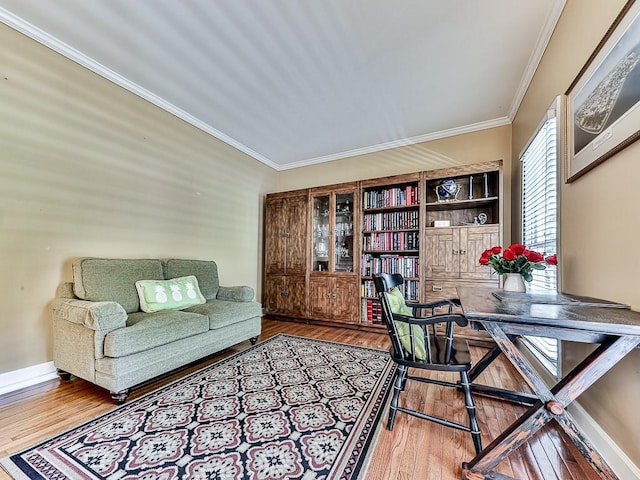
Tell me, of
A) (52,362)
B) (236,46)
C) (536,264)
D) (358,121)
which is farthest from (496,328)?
(52,362)

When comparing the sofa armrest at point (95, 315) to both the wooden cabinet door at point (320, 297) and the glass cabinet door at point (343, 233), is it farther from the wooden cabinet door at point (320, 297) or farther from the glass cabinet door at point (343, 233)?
the glass cabinet door at point (343, 233)

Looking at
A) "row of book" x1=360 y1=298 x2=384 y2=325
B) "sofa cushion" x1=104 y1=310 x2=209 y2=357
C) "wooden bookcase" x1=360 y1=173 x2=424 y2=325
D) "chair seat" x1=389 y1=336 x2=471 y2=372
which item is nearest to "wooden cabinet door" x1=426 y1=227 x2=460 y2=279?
"wooden bookcase" x1=360 y1=173 x2=424 y2=325

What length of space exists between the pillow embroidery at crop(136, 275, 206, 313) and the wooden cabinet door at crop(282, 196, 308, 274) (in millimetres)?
1494

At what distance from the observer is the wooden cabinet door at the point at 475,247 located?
2969 millimetres

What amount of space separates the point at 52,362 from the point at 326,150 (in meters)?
3.93

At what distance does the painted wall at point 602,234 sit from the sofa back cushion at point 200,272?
10.5ft

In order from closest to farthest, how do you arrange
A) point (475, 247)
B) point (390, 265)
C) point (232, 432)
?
1. point (232, 432)
2. point (475, 247)
3. point (390, 265)

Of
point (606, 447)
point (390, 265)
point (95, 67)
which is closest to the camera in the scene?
point (606, 447)

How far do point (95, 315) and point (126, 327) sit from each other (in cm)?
21

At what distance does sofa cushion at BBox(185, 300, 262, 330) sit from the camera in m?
2.49

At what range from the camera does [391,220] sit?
12.0 ft

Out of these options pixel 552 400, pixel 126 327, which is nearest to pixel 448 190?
pixel 552 400

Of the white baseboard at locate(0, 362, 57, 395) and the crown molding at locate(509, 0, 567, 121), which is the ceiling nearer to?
the crown molding at locate(509, 0, 567, 121)

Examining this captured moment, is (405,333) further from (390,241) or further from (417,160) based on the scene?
(417,160)
